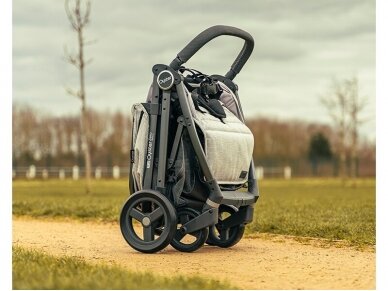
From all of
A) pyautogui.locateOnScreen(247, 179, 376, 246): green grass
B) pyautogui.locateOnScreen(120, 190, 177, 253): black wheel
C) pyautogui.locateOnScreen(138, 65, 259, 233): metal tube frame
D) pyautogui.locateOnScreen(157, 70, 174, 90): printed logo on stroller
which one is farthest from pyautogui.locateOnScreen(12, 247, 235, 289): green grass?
pyautogui.locateOnScreen(247, 179, 376, 246): green grass

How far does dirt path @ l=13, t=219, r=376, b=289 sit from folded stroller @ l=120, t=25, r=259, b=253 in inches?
12.3

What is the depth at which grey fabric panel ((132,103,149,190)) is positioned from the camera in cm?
793

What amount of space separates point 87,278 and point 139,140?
257 cm

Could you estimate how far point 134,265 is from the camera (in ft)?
23.0

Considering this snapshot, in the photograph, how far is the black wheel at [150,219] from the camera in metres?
7.66

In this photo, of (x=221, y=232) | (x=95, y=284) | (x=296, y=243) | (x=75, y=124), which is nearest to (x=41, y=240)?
(x=221, y=232)

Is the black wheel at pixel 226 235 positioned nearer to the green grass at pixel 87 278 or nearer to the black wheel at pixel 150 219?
the black wheel at pixel 150 219

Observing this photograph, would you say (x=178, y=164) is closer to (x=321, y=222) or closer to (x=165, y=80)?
(x=165, y=80)

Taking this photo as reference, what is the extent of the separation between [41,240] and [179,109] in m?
2.89

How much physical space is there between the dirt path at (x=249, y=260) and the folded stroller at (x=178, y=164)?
31cm

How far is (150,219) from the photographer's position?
25.7 ft

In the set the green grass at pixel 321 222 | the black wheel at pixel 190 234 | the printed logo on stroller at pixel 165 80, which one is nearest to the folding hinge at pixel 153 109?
the printed logo on stroller at pixel 165 80

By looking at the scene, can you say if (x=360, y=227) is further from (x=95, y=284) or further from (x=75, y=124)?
(x=75, y=124)

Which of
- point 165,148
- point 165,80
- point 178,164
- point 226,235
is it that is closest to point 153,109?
point 165,80
